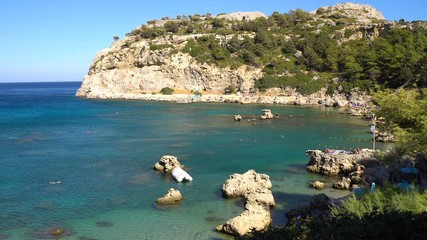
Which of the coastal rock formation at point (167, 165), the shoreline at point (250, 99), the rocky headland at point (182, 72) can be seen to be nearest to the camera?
the coastal rock formation at point (167, 165)

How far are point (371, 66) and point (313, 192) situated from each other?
78.8 meters

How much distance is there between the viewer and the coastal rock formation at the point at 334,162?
31391mm

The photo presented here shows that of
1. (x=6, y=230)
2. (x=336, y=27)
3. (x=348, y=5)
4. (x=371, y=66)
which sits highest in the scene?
(x=348, y=5)

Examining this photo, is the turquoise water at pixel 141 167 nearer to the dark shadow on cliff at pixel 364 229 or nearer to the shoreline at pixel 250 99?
the dark shadow on cliff at pixel 364 229

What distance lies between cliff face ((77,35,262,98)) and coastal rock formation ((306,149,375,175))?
235 feet

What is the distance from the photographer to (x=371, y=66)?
96375mm

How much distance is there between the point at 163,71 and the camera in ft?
365

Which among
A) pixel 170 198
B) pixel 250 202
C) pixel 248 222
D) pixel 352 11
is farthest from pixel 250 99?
pixel 352 11

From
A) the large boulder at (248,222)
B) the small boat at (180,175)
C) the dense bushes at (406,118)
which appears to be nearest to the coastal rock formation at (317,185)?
the dense bushes at (406,118)

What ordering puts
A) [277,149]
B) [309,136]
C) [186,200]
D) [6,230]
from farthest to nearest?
1. [309,136]
2. [277,149]
3. [186,200]
4. [6,230]

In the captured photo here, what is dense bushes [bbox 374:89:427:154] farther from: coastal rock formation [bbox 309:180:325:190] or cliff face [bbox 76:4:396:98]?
cliff face [bbox 76:4:396:98]

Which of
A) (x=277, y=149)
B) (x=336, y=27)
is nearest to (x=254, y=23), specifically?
(x=336, y=27)

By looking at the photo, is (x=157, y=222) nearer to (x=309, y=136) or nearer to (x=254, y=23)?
(x=309, y=136)

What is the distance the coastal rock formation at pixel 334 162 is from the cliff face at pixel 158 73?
7155 centimetres
